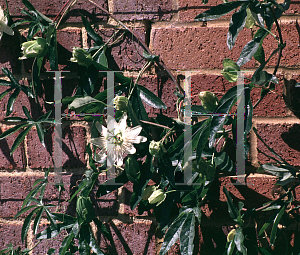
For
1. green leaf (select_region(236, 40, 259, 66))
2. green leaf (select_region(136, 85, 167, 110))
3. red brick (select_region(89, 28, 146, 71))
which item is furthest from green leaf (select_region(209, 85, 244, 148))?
red brick (select_region(89, 28, 146, 71))

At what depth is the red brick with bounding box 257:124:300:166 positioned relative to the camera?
24.3 inches

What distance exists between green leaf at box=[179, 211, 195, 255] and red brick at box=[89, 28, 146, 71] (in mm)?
332

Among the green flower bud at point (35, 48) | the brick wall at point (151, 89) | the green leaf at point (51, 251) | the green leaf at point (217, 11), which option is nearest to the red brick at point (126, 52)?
the brick wall at point (151, 89)

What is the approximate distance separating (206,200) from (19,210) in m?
0.43

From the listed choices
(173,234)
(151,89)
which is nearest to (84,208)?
(173,234)

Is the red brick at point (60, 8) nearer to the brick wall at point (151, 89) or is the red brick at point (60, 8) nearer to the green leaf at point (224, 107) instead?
the brick wall at point (151, 89)

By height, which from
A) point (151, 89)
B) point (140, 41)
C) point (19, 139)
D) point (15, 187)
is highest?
point (140, 41)

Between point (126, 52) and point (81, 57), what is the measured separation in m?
0.12

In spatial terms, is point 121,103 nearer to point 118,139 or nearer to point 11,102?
point 118,139

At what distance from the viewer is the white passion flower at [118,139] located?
54 centimetres

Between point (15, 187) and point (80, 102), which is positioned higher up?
point (80, 102)

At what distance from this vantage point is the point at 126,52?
0.65 meters

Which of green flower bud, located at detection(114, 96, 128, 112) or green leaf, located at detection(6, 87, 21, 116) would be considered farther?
green leaf, located at detection(6, 87, 21, 116)

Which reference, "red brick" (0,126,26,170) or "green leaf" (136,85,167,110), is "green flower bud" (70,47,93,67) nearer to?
"green leaf" (136,85,167,110)
